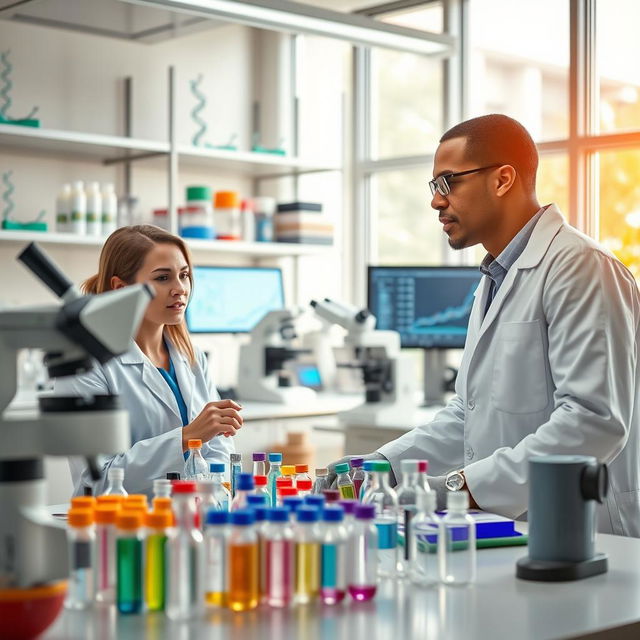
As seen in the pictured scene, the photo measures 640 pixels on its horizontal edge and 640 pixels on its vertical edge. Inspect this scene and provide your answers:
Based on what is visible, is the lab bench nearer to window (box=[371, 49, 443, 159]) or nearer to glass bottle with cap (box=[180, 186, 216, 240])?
glass bottle with cap (box=[180, 186, 216, 240])

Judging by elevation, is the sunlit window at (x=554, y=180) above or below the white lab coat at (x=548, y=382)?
above

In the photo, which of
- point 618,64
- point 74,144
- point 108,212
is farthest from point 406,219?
point 74,144

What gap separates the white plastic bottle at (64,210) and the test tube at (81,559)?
3.26 m

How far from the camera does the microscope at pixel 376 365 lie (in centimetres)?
441

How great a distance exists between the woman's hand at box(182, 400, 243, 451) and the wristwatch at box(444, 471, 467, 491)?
554 millimetres

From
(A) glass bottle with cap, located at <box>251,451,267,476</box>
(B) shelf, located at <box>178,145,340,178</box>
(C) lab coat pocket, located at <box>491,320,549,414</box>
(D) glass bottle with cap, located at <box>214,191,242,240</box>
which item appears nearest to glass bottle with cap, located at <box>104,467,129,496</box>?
(A) glass bottle with cap, located at <box>251,451,267,476</box>

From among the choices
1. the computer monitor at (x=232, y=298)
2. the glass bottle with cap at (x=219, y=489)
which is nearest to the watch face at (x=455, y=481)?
the glass bottle with cap at (x=219, y=489)

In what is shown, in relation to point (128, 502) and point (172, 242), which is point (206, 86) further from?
point (128, 502)

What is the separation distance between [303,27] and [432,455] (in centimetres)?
213

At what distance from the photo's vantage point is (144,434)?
2561 mm

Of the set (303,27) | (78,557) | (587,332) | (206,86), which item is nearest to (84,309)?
(78,557)

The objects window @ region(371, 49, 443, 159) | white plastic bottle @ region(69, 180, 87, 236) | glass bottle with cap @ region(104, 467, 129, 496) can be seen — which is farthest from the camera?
window @ region(371, 49, 443, 159)

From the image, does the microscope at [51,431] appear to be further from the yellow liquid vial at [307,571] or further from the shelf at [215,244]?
the shelf at [215,244]

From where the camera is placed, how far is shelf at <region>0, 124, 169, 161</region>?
14.2ft
